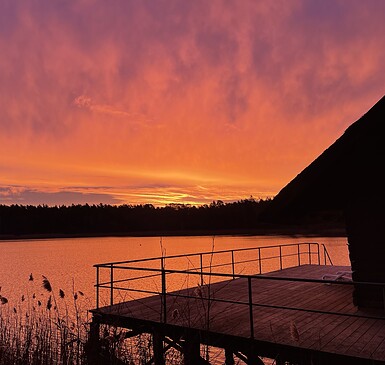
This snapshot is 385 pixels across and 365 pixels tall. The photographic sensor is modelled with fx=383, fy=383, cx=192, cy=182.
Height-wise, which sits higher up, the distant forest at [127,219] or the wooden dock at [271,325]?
the distant forest at [127,219]

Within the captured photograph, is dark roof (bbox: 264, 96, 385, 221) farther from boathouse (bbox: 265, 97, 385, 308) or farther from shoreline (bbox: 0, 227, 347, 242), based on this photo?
shoreline (bbox: 0, 227, 347, 242)

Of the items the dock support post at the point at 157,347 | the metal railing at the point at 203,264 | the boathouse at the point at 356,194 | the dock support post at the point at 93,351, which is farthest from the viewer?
the metal railing at the point at 203,264

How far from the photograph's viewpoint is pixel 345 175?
8.16 m

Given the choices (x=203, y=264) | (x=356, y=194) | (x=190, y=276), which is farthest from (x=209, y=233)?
(x=356, y=194)

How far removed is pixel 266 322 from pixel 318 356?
1.71 m

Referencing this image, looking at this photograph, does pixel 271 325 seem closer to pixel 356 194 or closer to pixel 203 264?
pixel 356 194

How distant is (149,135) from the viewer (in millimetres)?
19062

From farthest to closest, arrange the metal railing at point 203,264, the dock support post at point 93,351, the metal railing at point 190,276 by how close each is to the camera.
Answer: the metal railing at point 203,264 < the metal railing at point 190,276 < the dock support post at point 93,351

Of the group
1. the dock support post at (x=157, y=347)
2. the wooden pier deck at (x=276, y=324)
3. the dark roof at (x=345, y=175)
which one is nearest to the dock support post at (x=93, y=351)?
the wooden pier deck at (x=276, y=324)

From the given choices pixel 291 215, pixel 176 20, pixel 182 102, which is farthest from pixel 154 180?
pixel 291 215

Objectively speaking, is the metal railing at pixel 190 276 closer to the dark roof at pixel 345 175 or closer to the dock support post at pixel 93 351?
the dock support post at pixel 93 351

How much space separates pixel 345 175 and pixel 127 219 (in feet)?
318

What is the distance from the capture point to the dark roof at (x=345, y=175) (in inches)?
274

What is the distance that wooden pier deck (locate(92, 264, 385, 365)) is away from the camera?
5.62 meters
